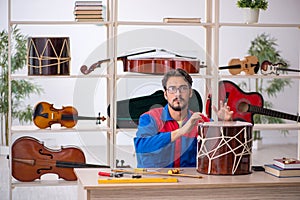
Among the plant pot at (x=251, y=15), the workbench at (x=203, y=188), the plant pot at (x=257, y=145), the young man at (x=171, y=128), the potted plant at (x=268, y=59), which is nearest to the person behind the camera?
the workbench at (x=203, y=188)

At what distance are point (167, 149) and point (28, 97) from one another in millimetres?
5394

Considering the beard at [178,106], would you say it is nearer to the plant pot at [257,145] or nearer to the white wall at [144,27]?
the white wall at [144,27]

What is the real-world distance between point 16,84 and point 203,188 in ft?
18.4

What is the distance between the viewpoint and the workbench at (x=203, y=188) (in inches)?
102

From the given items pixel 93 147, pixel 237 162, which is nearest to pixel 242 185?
pixel 237 162

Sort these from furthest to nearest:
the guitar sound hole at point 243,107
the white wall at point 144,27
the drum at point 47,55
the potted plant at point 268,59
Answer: the potted plant at point 268,59
the white wall at point 144,27
the guitar sound hole at point 243,107
the drum at point 47,55

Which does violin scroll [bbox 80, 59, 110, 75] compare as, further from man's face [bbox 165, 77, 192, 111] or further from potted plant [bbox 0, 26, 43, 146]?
potted plant [bbox 0, 26, 43, 146]

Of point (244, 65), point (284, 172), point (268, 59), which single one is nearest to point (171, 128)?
point (284, 172)

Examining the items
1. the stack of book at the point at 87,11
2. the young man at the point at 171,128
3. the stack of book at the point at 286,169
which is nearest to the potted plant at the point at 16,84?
the stack of book at the point at 87,11

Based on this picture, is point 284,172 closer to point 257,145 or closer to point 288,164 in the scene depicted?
point 288,164

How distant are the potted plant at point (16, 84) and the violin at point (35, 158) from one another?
303cm

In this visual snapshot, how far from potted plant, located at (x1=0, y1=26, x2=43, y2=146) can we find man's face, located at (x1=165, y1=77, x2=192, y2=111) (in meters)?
5.12

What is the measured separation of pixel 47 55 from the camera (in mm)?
4812

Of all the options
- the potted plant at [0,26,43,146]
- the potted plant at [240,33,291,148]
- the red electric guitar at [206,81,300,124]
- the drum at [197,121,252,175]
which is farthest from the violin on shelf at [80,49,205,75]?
the potted plant at [240,33,291,148]
